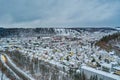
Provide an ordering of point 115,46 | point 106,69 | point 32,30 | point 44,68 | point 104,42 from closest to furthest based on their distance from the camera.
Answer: point 106,69, point 44,68, point 115,46, point 104,42, point 32,30

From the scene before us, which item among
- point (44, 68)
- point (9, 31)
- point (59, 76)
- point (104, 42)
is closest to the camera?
point (59, 76)

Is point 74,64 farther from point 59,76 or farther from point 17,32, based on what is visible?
point 17,32

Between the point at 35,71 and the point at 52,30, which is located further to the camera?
the point at 52,30

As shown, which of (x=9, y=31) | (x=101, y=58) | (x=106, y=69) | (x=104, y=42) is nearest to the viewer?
(x=106, y=69)

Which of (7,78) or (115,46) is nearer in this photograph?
(7,78)

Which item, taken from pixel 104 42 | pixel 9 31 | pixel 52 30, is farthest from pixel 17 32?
pixel 104 42

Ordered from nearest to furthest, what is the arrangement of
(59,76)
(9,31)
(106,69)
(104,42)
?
(59,76) < (106,69) < (104,42) < (9,31)

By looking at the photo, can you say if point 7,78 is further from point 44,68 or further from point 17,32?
point 17,32

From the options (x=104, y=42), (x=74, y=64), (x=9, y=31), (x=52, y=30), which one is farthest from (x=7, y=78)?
(x=52, y=30)
